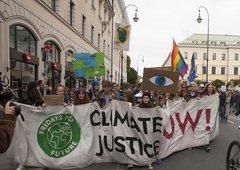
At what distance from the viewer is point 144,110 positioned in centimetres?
698

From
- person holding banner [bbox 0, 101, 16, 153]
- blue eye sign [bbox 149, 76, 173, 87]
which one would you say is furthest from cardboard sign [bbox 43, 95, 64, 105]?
person holding banner [bbox 0, 101, 16, 153]

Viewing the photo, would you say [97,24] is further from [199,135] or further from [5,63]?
[199,135]

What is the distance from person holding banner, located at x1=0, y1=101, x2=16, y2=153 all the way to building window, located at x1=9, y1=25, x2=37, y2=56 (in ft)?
41.3

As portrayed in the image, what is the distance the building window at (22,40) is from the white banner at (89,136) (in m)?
8.80

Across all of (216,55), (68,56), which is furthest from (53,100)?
(216,55)

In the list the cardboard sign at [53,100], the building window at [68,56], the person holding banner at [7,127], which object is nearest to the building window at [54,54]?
the building window at [68,56]

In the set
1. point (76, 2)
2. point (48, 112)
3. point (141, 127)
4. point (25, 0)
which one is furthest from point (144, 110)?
point (76, 2)

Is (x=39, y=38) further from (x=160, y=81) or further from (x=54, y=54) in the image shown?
(x=160, y=81)

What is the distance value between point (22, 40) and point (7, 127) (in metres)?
14.2

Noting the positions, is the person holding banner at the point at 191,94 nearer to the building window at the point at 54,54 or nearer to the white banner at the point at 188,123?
the white banner at the point at 188,123

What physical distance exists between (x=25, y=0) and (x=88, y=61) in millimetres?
4901

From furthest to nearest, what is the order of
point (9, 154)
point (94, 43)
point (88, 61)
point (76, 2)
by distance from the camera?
point (94, 43) < point (76, 2) < point (88, 61) < point (9, 154)

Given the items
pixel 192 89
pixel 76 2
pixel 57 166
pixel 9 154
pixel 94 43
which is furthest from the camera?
pixel 94 43

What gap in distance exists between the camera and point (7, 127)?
9.91 feet
